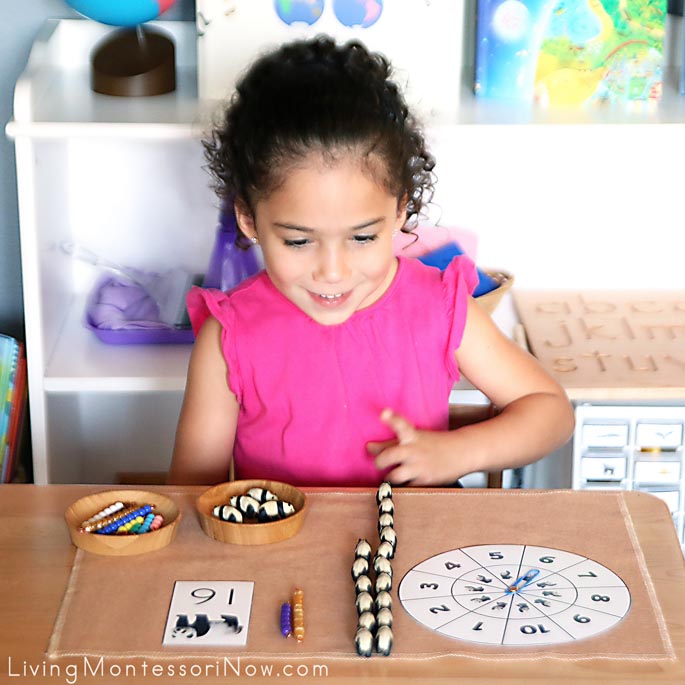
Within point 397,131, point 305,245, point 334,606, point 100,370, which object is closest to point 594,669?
point 334,606

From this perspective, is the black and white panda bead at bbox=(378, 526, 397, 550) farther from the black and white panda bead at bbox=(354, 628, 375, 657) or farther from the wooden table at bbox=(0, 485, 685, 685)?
the black and white panda bead at bbox=(354, 628, 375, 657)

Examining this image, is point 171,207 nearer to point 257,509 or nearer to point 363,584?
point 257,509

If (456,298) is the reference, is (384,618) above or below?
below

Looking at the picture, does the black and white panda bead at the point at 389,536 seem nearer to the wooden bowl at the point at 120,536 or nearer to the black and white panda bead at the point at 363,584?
→ the black and white panda bead at the point at 363,584

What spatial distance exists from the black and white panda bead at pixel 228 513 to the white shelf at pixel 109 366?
75 cm

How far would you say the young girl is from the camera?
118 cm

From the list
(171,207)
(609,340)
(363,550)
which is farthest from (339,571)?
(171,207)

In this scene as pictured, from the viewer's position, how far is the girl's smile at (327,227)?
3.75 ft

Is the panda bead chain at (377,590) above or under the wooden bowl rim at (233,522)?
under

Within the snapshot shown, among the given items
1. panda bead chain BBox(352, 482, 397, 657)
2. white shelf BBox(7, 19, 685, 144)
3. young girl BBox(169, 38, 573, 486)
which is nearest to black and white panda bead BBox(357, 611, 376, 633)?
panda bead chain BBox(352, 482, 397, 657)

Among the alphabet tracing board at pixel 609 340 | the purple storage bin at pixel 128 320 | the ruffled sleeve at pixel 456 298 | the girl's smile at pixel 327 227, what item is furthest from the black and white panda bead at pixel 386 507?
the purple storage bin at pixel 128 320

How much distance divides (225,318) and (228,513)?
1.34 ft

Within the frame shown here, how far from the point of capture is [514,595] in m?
0.89

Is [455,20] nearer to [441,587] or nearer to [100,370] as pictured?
[100,370]
